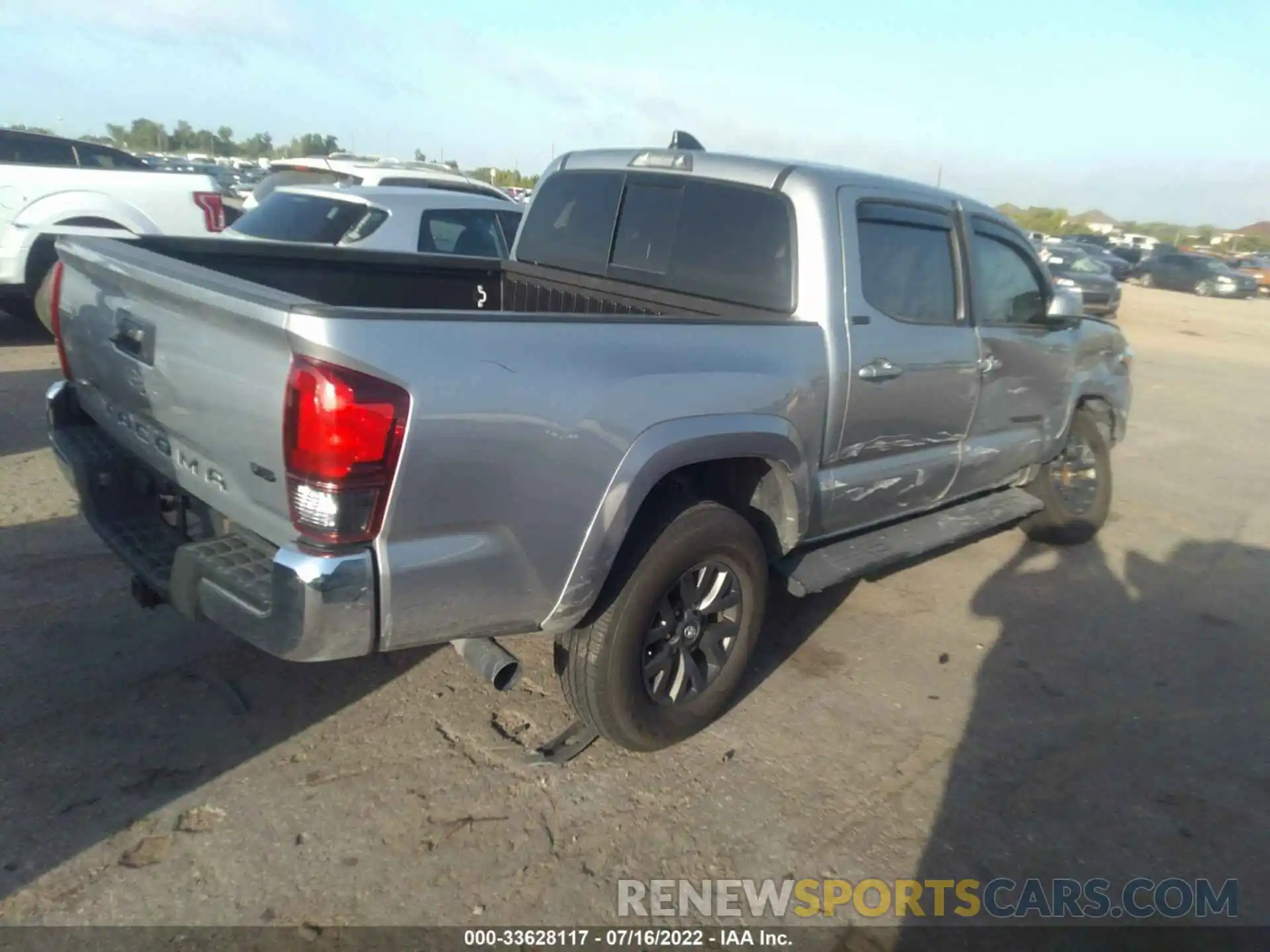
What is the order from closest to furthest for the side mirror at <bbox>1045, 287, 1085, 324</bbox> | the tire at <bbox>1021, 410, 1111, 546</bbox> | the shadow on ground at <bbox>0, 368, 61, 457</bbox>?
the side mirror at <bbox>1045, 287, 1085, 324</bbox>
the tire at <bbox>1021, 410, 1111, 546</bbox>
the shadow on ground at <bbox>0, 368, 61, 457</bbox>

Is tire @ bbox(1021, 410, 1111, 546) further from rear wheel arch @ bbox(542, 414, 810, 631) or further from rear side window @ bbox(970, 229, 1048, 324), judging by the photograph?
rear wheel arch @ bbox(542, 414, 810, 631)

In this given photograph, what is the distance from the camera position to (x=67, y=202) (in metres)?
8.62

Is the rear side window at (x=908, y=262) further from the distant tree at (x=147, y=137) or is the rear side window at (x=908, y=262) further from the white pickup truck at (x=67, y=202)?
the distant tree at (x=147, y=137)

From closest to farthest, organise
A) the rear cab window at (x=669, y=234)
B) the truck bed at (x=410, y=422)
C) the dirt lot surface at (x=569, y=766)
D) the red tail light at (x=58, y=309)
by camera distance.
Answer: the truck bed at (x=410, y=422) → the dirt lot surface at (x=569, y=766) → the red tail light at (x=58, y=309) → the rear cab window at (x=669, y=234)

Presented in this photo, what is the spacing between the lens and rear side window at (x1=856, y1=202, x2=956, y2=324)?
3.92 m

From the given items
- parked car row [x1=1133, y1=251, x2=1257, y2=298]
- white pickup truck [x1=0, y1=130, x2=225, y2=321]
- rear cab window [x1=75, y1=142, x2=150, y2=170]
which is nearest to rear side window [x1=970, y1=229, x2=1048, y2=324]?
white pickup truck [x1=0, y1=130, x2=225, y2=321]

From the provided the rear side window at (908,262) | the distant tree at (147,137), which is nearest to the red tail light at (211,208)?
the rear side window at (908,262)

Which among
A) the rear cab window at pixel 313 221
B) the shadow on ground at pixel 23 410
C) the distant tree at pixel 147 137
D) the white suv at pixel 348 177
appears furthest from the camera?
the distant tree at pixel 147 137

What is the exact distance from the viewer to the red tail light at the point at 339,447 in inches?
90.3

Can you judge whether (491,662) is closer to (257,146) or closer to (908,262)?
(908,262)

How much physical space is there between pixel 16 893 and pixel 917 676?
3329 millimetres

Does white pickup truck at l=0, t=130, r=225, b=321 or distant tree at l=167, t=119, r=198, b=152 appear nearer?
white pickup truck at l=0, t=130, r=225, b=321

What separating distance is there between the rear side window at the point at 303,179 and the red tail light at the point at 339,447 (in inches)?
304

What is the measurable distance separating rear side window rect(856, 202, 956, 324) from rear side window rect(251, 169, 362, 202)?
6681 millimetres
